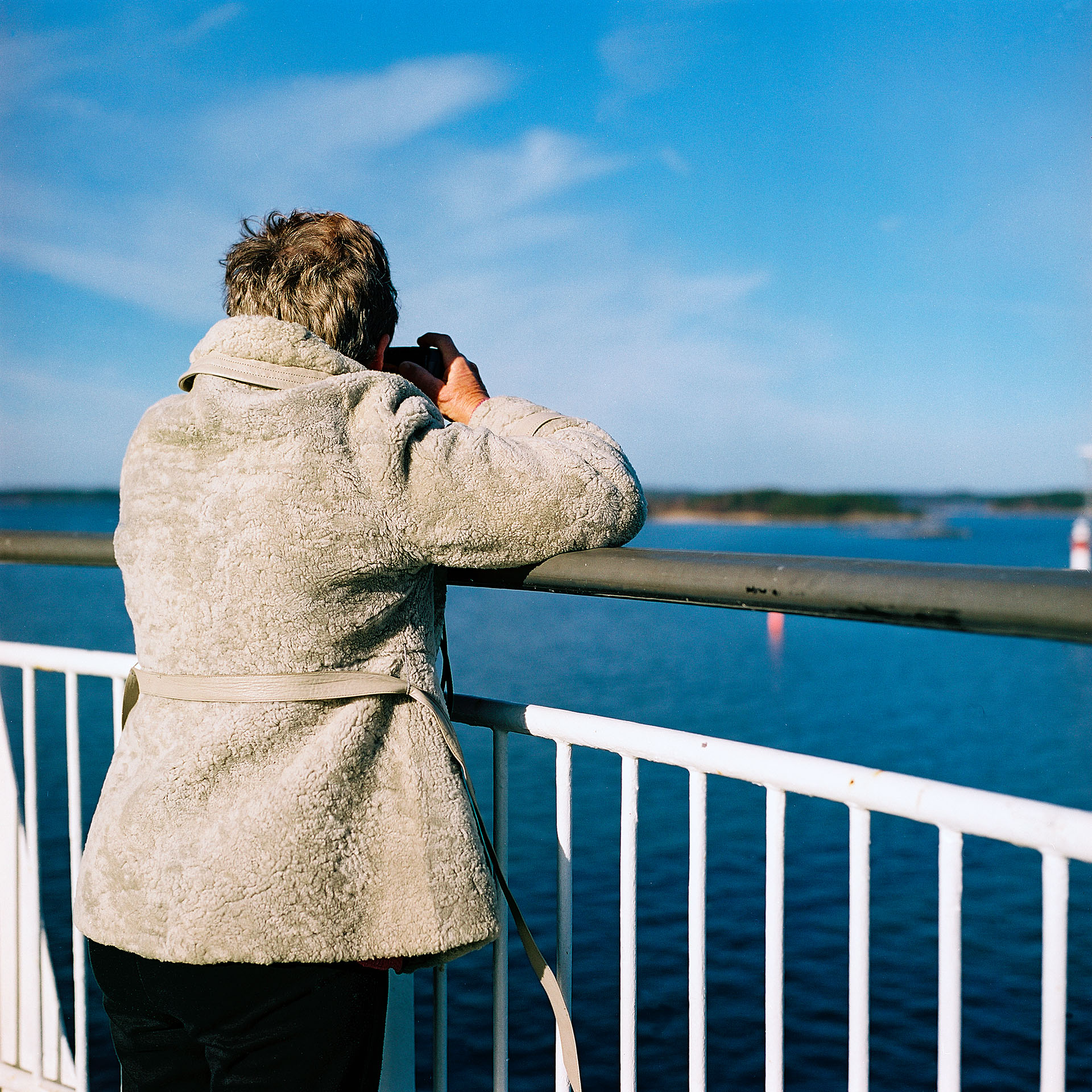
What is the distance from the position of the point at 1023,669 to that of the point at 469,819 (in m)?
41.0

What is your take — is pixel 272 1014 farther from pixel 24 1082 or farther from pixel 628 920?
pixel 24 1082

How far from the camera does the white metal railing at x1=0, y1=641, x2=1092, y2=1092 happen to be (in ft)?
3.46

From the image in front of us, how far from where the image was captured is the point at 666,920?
10.2 metres

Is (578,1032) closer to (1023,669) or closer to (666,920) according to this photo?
(666,920)

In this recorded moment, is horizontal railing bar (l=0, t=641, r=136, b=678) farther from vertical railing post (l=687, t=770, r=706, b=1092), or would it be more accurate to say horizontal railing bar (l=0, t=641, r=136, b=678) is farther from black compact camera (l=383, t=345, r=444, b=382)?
vertical railing post (l=687, t=770, r=706, b=1092)

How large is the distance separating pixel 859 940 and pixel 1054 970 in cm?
23

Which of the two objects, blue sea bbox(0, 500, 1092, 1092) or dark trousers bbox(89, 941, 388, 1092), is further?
blue sea bbox(0, 500, 1092, 1092)

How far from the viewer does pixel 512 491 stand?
132 centimetres

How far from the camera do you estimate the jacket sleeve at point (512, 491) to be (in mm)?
1274

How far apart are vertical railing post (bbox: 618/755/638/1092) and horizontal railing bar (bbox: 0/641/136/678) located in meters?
1.04

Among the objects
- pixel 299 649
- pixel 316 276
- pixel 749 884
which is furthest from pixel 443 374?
pixel 749 884

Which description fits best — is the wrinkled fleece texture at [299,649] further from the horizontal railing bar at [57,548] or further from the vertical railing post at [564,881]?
the horizontal railing bar at [57,548]

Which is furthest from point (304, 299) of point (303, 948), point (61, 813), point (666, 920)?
point (61, 813)

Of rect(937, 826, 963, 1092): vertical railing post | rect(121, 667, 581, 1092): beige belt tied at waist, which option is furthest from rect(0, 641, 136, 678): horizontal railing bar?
rect(937, 826, 963, 1092): vertical railing post
